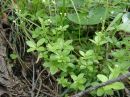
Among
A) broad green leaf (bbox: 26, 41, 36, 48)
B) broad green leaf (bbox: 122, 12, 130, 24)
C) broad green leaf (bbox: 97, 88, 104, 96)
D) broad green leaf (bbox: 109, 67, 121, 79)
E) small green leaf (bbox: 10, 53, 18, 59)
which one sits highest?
broad green leaf (bbox: 122, 12, 130, 24)

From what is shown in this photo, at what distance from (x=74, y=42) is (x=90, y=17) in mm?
157

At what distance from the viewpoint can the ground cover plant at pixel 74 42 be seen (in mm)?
1508

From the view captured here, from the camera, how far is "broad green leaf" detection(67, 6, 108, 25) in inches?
67.5

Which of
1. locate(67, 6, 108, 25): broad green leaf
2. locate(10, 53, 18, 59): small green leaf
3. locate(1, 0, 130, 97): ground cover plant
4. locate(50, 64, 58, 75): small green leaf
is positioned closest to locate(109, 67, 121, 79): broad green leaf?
locate(1, 0, 130, 97): ground cover plant

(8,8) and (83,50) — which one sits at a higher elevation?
(8,8)

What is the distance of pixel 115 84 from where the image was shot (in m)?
1.38

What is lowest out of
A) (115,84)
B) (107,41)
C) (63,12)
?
(115,84)

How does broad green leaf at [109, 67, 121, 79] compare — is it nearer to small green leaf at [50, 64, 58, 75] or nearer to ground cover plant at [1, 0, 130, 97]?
ground cover plant at [1, 0, 130, 97]

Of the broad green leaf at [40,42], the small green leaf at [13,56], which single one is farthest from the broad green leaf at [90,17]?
the small green leaf at [13,56]

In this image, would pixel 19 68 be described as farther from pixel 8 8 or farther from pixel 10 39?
pixel 8 8

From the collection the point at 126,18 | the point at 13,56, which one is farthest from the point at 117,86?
the point at 13,56

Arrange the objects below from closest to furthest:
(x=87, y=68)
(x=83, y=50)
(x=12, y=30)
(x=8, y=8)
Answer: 1. (x=87, y=68)
2. (x=83, y=50)
3. (x=12, y=30)
4. (x=8, y=8)

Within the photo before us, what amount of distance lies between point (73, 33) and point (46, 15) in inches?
7.1

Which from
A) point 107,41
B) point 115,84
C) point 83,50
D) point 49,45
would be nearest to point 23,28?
point 49,45
